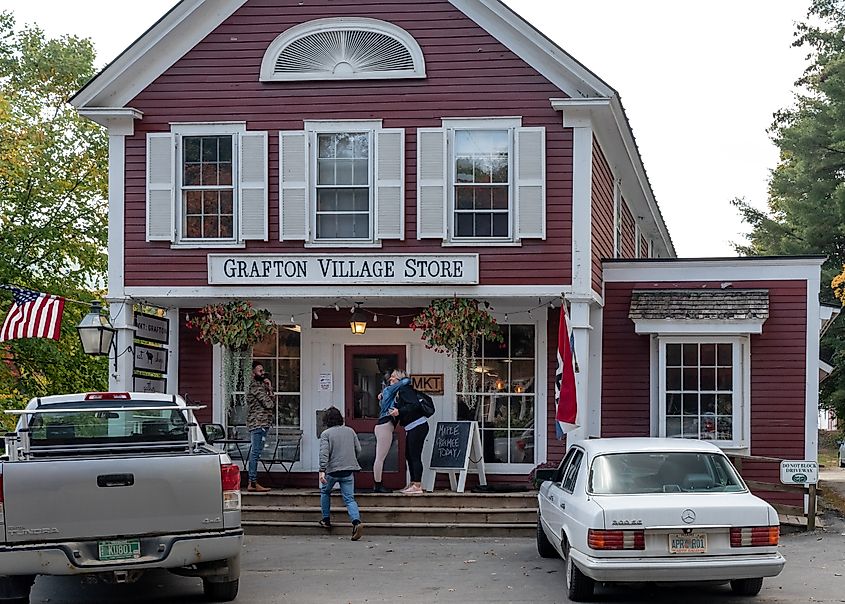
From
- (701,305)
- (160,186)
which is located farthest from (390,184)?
(701,305)

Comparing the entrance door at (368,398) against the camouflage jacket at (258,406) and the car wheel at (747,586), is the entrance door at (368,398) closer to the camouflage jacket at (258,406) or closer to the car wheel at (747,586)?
the camouflage jacket at (258,406)

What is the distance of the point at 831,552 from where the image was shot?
45.7ft

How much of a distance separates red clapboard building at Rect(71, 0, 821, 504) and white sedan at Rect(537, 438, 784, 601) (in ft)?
17.9

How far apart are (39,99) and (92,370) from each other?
6.70 metres

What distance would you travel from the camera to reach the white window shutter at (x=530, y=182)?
1636 centimetres

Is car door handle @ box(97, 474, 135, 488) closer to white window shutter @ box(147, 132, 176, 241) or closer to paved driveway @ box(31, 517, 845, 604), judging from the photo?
paved driveway @ box(31, 517, 845, 604)

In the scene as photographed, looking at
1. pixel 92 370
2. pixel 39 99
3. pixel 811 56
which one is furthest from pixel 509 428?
pixel 811 56

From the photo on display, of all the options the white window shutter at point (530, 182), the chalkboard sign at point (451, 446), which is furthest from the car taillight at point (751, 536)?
the chalkboard sign at point (451, 446)

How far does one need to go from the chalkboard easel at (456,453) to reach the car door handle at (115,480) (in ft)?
24.8

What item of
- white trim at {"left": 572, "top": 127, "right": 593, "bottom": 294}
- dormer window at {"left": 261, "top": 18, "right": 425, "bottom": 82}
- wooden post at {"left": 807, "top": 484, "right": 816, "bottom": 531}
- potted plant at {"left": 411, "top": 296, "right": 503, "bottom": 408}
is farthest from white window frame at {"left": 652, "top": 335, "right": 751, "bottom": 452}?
dormer window at {"left": 261, "top": 18, "right": 425, "bottom": 82}

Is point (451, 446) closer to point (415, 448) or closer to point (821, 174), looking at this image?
point (415, 448)

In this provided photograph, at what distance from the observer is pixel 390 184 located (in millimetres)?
16578

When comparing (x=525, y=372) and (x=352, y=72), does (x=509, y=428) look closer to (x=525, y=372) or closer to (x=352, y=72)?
(x=525, y=372)

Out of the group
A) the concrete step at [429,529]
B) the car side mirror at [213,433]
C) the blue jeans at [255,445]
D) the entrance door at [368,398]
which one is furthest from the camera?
the entrance door at [368,398]
